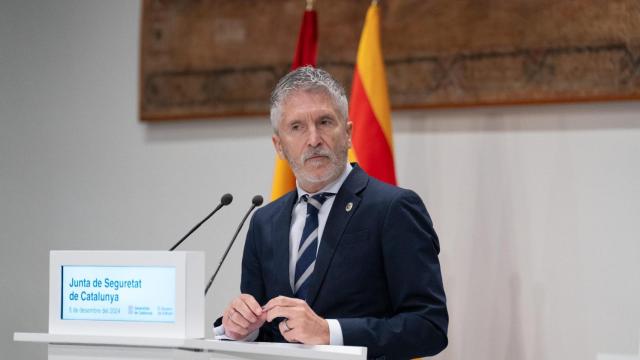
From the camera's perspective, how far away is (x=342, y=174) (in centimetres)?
251

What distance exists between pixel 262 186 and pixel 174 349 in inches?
98.7

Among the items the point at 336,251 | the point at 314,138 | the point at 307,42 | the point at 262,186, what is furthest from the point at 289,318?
the point at 262,186

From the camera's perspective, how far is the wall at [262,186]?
3.69 meters

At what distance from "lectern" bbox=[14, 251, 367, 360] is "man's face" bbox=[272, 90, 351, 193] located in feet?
2.03

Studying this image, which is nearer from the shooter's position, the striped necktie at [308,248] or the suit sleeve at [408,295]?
the suit sleeve at [408,295]

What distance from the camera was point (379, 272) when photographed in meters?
2.36

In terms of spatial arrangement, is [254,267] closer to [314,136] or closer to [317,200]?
[317,200]

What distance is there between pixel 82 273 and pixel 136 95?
9.12 feet

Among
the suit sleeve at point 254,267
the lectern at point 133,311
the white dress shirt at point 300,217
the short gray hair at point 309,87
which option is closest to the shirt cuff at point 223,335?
the white dress shirt at point 300,217

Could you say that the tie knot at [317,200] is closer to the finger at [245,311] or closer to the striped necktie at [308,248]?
the striped necktie at [308,248]

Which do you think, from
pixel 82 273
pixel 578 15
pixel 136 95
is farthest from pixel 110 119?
pixel 82 273

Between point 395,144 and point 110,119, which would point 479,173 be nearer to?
point 395,144

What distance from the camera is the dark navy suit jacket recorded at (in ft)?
7.24

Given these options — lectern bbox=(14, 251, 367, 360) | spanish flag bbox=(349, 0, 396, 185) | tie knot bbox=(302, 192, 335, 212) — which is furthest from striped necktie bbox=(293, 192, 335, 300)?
spanish flag bbox=(349, 0, 396, 185)
